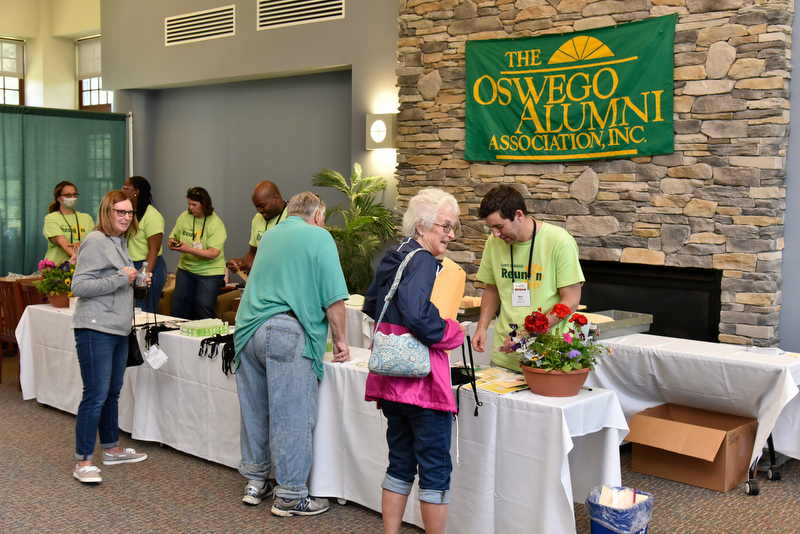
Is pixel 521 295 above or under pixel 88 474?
above

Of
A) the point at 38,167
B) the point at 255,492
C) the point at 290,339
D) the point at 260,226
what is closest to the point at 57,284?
the point at 260,226

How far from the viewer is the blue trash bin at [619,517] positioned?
2.73 m

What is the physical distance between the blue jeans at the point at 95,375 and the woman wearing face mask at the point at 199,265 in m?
1.66

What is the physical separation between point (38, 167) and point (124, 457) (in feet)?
17.8

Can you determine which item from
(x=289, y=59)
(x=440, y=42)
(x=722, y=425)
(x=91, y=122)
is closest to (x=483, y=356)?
(x=722, y=425)

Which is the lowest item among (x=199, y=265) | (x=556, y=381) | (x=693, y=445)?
(x=693, y=445)

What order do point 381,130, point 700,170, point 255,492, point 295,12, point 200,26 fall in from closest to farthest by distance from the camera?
point 255,492
point 700,170
point 381,130
point 295,12
point 200,26

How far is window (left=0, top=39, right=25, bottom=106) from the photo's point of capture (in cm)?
1095

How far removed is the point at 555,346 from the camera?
289cm

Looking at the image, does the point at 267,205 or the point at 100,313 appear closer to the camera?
the point at 100,313

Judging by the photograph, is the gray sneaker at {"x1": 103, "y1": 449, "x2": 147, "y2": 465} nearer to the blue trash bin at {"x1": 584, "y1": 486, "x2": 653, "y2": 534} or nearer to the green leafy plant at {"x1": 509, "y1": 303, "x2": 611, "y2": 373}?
the green leafy plant at {"x1": 509, "y1": 303, "x2": 611, "y2": 373}

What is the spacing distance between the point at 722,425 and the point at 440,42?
373 cm

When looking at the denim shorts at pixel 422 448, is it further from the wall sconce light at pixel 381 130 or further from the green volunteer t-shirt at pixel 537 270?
the wall sconce light at pixel 381 130

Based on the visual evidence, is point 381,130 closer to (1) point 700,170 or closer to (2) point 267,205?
(2) point 267,205
